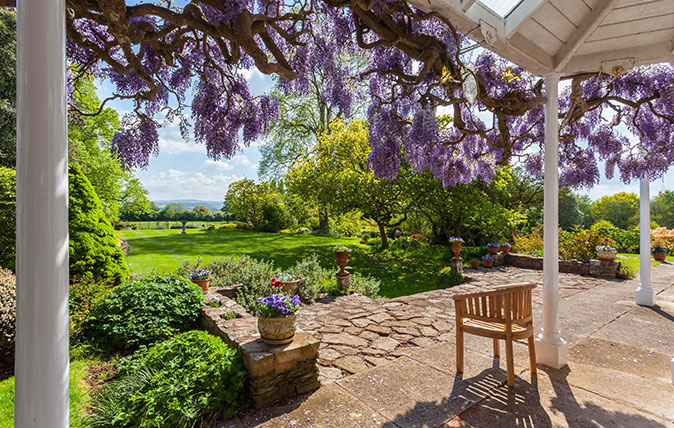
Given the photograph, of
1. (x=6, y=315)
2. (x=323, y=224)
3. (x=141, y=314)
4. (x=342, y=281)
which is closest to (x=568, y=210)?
(x=323, y=224)

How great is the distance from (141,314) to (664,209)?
Answer: 3179cm

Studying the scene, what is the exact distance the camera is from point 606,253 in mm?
8258

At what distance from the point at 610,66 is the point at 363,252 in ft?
34.4

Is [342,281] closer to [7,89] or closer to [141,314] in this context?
[141,314]

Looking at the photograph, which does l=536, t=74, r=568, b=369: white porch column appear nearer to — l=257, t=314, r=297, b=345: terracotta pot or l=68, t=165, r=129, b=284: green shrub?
l=257, t=314, r=297, b=345: terracotta pot

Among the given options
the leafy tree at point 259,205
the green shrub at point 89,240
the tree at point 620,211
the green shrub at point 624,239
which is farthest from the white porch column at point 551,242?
the tree at point 620,211

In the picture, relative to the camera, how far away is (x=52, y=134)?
1.17 m

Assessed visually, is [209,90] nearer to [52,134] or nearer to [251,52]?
[251,52]

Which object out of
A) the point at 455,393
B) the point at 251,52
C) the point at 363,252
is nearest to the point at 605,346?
the point at 455,393

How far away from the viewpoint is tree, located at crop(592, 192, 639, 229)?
22.8m

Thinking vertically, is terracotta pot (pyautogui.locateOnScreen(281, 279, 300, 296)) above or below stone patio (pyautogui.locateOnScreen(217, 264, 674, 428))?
above

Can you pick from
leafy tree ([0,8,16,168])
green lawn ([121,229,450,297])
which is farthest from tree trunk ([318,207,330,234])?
leafy tree ([0,8,16,168])

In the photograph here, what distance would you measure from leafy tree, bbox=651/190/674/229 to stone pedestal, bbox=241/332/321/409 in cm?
2887

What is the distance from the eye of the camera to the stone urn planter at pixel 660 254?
38.0ft
